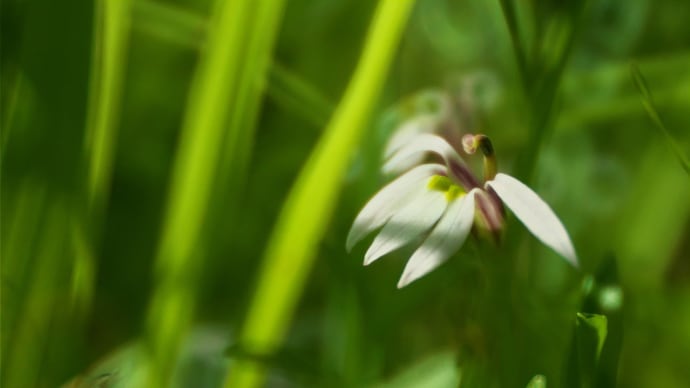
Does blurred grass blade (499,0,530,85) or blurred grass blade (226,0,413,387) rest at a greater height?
blurred grass blade (499,0,530,85)

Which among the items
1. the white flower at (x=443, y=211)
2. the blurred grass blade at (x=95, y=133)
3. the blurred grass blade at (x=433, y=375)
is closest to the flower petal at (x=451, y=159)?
the white flower at (x=443, y=211)

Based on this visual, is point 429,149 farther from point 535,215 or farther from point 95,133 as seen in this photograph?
point 95,133

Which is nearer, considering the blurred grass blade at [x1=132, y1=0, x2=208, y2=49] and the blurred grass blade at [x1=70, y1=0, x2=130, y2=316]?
the blurred grass blade at [x1=70, y1=0, x2=130, y2=316]

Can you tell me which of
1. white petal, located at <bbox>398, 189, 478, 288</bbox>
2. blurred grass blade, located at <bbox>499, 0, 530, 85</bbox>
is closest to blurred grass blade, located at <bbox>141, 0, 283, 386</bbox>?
blurred grass blade, located at <bbox>499, 0, 530, 85</bbox>

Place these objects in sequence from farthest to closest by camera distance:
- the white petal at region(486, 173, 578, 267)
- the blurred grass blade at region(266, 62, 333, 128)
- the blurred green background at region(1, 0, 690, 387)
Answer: the blurred grass blade at region(266, 62, 333, 128) < the blurred green background at region(1, 0, 690, 387) < the white petal at region(486, 173, 578, 267)

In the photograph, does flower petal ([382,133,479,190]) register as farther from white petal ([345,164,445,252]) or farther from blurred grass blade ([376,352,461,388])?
blurred grass blade ([376,352,461,388])

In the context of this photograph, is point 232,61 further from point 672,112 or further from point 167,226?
point 672,112
